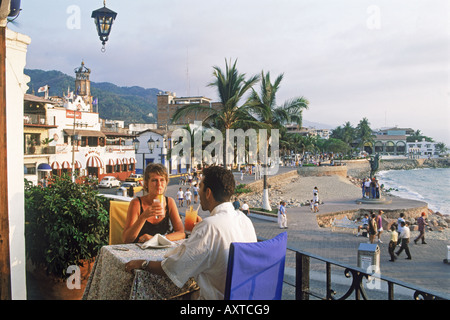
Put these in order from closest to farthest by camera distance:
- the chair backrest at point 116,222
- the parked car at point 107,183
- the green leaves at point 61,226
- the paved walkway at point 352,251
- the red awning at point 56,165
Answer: the chair backrest at point 116,222 < the green leaves at point 61,226 < the paved walkway at point 352,251 < the red awning at point 56,165 < the parked car at point 107,183

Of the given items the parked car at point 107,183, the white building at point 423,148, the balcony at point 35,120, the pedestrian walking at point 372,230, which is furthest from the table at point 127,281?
the white building at point 423,148

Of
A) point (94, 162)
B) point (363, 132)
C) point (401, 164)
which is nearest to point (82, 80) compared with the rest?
point (94, 162)

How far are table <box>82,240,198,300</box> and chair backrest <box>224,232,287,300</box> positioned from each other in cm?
50

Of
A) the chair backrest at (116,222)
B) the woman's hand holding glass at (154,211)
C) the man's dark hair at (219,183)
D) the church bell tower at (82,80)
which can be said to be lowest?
the chair backrest at (116,222)

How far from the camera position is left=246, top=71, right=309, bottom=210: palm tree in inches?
719

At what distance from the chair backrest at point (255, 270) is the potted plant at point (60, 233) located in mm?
2562

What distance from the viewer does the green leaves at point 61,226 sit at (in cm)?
405

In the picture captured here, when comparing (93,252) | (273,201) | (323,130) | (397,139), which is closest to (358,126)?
(397,139)

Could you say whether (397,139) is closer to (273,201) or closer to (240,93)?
(273,201)

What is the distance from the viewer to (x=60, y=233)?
13.3ft

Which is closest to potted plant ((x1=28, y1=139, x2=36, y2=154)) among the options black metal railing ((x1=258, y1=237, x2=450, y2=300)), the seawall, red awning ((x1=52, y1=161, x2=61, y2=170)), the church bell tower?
red awning ((x1=52, y1=161, x2=61, y2=170))

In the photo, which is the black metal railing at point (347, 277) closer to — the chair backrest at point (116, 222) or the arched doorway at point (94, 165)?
the chair backrest at point (116, 222)

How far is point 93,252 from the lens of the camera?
14.2 ft

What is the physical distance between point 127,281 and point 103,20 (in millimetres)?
5024
